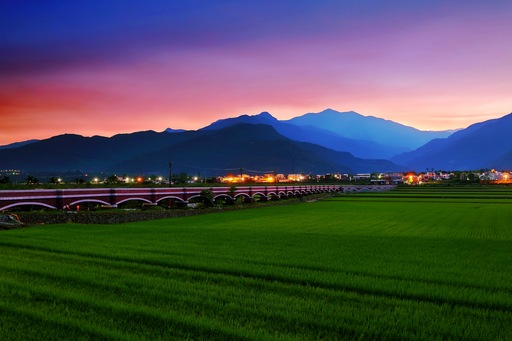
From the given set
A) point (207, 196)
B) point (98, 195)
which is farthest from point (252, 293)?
point (207, 196)

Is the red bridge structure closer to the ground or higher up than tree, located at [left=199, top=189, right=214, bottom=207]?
higher up

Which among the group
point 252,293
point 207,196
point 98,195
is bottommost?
point 207,196

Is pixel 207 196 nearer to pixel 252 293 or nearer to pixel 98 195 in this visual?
pixel 98 195

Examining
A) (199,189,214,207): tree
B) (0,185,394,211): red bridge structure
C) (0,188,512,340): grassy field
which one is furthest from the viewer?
(199,189,214,207): tree

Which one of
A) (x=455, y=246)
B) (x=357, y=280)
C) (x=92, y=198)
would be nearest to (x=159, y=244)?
(x=357, y=280)

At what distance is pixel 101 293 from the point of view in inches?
420

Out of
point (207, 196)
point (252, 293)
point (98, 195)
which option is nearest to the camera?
point (252, 293)

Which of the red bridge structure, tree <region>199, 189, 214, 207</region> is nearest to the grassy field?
the red bridge structure

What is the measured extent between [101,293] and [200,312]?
318cm

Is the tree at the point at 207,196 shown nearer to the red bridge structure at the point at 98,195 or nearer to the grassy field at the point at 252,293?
the red bridge structure at the point at 98,195

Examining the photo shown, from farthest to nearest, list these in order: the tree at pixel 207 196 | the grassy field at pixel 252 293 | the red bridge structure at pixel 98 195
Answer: the tree at pixel 207 196, the red bridge structure at pixel 98 195, the grassy field at pixel 252 293

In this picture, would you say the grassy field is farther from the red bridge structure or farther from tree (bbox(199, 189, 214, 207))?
tree (bbox(199, 189, 214, 207))

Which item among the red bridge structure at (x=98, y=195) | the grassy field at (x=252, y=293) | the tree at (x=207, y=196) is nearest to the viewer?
the grassy field at (x=252, y=293)

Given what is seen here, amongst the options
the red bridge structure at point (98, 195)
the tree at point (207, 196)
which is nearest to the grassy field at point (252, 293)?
the red bridge structure at point (98, 195)
